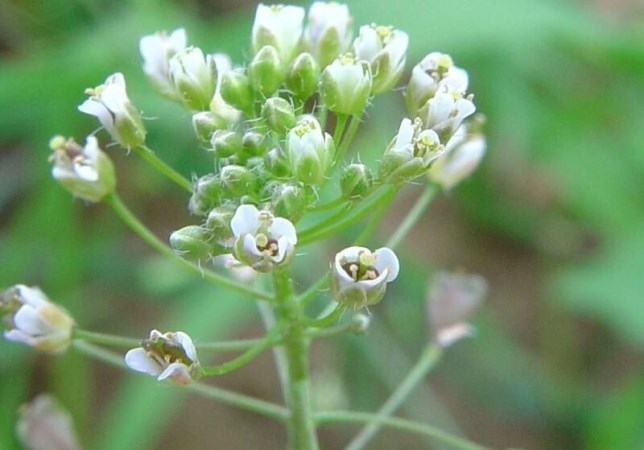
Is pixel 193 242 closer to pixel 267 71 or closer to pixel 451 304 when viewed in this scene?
pixel 267 71

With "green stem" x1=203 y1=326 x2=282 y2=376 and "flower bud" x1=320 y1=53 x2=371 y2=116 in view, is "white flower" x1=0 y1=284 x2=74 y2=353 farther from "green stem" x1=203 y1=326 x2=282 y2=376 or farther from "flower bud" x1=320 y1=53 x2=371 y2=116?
"flower bud" x1=320 y1=53 x2=371 y2=116

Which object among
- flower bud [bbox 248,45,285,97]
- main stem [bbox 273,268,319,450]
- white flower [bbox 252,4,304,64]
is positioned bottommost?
main stem [bbox 273,268,319,450]

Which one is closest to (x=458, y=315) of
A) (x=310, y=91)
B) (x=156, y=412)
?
(x=310, y=91)

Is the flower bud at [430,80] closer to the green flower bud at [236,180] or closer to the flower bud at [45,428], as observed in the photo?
the green flower bud at [236,180]

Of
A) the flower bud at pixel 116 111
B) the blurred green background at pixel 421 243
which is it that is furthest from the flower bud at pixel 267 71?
the blurred green background at pixel 421 243

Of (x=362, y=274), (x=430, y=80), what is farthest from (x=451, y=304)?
(x=362, y=274)

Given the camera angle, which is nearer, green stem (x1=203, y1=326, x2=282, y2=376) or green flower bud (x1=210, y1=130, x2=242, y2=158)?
green stem (x1=203, y1=326, x2=282, y2=376)

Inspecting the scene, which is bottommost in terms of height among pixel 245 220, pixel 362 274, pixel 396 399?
pixel 396 399

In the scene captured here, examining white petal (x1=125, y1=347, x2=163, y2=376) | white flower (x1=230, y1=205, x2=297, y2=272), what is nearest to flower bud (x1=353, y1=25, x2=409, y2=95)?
white flower (x1=230, y1=205, x2=297, y2=272)
